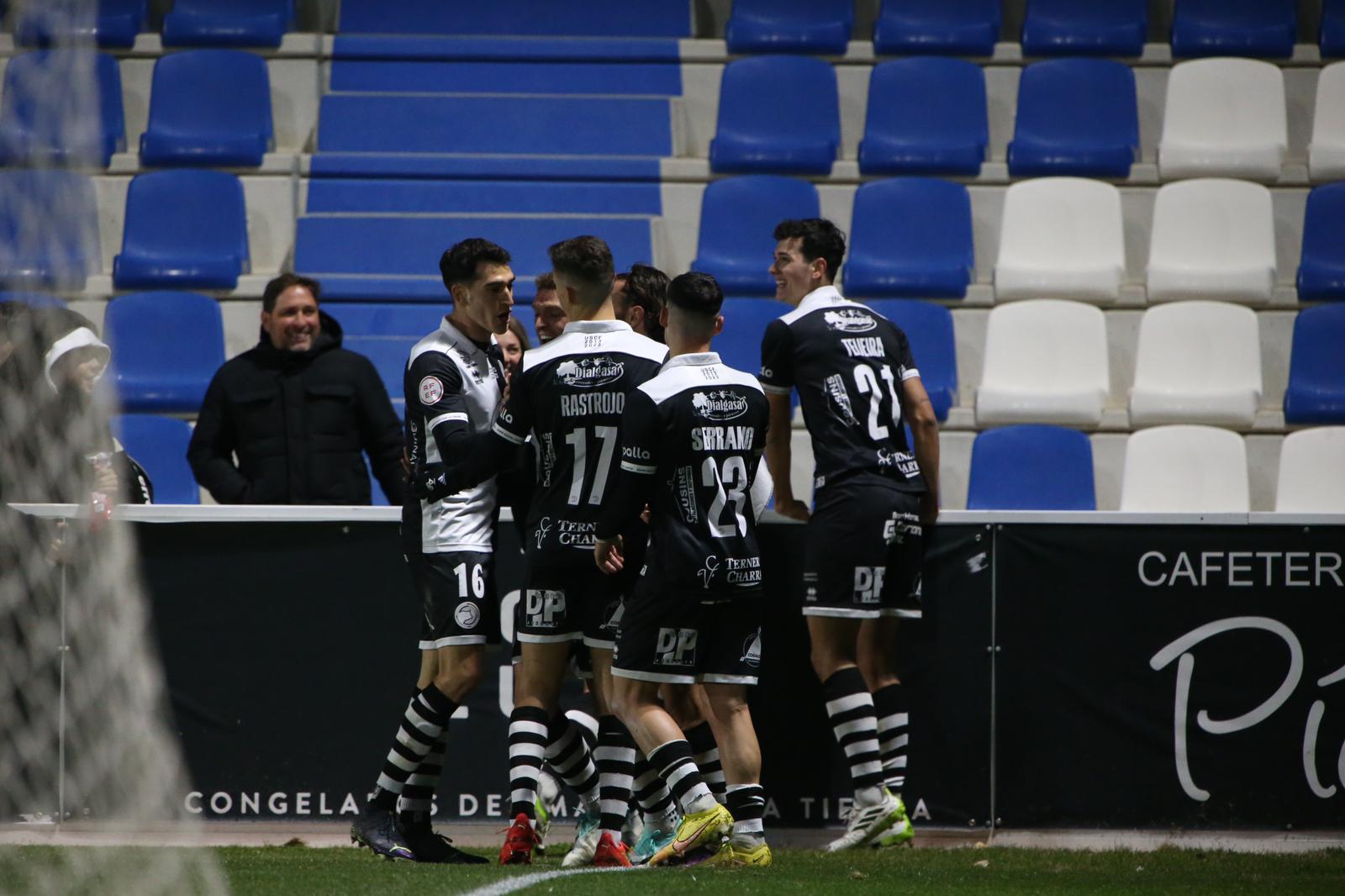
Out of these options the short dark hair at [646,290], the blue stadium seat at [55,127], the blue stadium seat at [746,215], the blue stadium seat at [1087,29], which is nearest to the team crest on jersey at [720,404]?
the short dark hair at [646,290]

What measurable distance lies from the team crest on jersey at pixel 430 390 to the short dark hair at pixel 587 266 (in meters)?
0.59

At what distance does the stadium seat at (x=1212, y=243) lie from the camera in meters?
9.57

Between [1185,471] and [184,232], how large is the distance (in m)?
6.12

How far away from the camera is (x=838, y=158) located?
416 inches

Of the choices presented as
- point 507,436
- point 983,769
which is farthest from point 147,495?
point 983,769

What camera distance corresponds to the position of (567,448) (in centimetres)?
559

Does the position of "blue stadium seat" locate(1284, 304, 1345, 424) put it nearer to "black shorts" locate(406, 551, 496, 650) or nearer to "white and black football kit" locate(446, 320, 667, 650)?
"white and black football kit" locate(446, 320, 667, 650)

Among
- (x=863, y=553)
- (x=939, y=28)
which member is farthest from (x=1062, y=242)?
(x=863, y=553)

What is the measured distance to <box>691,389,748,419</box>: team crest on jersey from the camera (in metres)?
5.38

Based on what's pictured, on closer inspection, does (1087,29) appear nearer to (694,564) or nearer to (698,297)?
(698,297)

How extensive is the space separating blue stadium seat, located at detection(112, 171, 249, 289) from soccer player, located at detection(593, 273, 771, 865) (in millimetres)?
5208

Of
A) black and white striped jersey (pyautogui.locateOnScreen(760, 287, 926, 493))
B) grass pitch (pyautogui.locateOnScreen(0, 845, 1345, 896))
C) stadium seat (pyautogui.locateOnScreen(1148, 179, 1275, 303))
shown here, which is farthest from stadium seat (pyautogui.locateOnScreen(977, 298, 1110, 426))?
grass pitch (pyautogui.locateOnScreen(0, 845, 1345, 896))

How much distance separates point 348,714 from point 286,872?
5.46ft

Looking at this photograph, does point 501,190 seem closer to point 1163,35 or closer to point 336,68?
point 336,68
